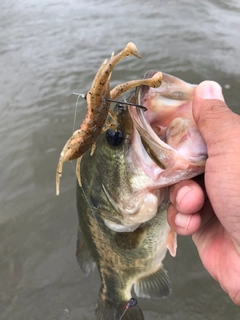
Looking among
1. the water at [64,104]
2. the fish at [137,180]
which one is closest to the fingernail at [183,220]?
the fish at [137,180]

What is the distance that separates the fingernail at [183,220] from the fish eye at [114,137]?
0.45m

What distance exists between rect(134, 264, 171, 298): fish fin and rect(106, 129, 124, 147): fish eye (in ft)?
3.97

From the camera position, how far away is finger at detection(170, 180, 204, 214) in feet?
4.41

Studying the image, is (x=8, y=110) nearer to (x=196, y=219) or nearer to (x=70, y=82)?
(x=70, y=82)

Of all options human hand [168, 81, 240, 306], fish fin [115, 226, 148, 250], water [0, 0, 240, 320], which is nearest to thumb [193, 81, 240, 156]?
human hand [168, 81, 240, 306]

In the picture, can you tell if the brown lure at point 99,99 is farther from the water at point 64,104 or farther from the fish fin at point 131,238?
the water at point 64,104

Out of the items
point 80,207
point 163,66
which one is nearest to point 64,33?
point 163,66

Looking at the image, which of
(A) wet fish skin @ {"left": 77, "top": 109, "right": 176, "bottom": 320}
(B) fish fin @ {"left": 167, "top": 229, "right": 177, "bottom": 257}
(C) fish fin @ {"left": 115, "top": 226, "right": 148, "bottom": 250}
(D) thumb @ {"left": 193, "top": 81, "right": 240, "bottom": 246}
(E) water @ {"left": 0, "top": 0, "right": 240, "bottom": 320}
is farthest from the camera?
(E) water @ {"left": 0, "top": 0, "right": 240, "bottom": 320}

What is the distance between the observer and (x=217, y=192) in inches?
49.5

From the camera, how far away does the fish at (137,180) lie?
1327 millimetres

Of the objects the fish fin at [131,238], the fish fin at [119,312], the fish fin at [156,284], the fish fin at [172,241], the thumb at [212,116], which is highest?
the thumb at [212,116]

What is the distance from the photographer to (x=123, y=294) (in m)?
2.27

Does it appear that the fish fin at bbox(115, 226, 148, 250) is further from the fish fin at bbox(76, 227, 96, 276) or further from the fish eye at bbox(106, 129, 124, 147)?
the fish eye at bbox(106, 129, 124, 147)

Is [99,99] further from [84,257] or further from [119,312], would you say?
[119,312]
